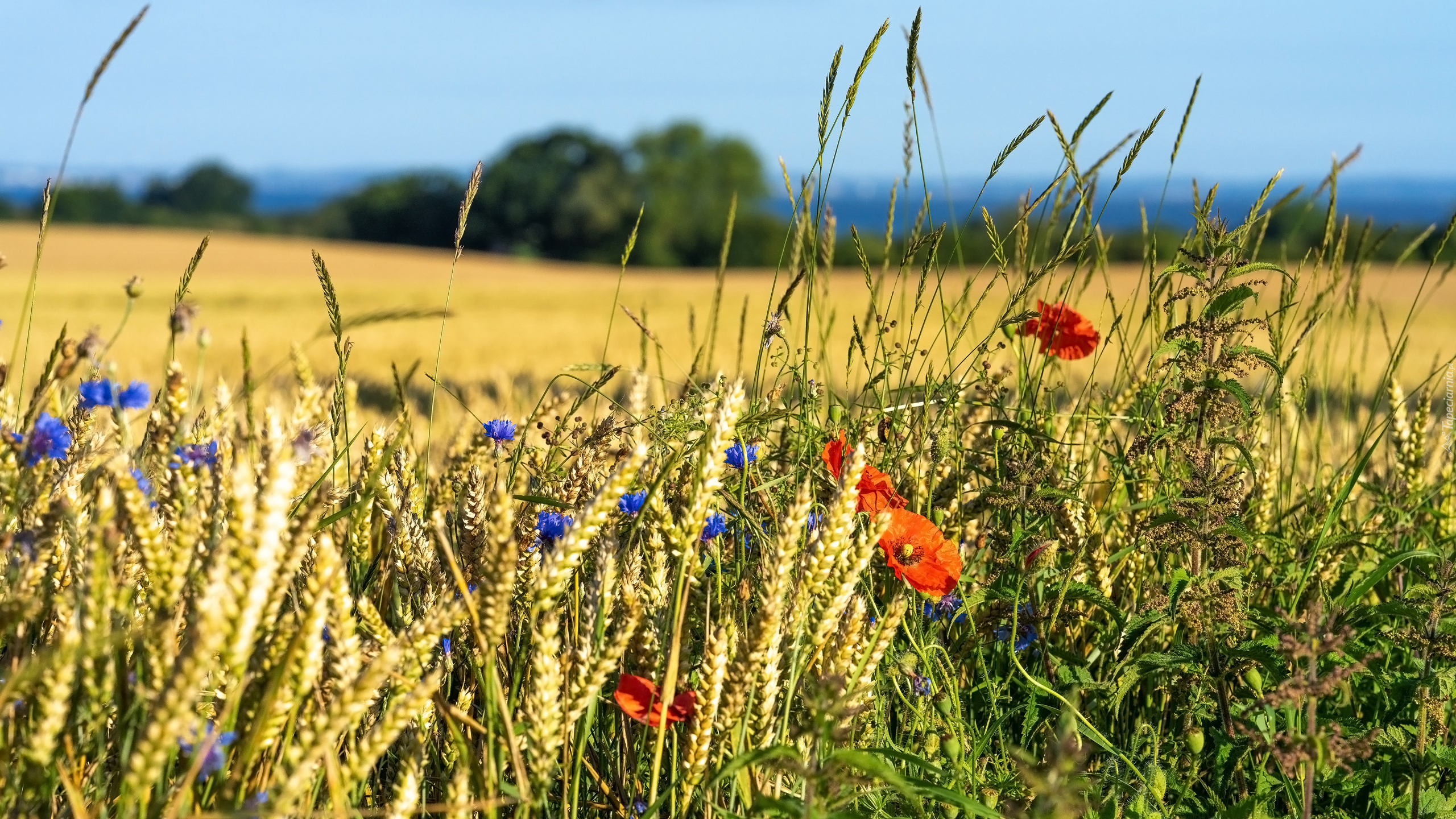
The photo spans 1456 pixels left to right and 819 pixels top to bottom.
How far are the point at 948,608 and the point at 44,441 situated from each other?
1258mm

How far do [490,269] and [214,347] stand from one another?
2312 cm

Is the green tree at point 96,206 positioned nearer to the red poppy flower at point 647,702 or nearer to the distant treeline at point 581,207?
the distant treeline at point 581,207

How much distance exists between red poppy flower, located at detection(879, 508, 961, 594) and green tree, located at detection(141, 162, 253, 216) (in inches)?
3433

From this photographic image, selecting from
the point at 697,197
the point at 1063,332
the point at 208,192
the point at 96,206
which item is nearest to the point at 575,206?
the point at 697,197

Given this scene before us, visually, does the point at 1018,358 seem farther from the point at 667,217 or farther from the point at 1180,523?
the point at 667,217

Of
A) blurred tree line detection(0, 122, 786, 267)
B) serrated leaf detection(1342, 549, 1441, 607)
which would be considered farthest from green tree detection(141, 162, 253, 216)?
serrated leaf detection(1342, 549, 1441, 607)

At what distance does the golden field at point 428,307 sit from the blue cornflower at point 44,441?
8.3 inches

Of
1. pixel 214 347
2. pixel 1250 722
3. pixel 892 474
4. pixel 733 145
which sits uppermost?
pixel 733 145

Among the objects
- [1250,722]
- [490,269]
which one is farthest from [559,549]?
[490,269]

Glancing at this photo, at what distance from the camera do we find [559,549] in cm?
115

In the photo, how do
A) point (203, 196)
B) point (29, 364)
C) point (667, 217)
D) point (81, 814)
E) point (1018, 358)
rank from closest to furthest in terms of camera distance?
point (81, 814), point (1018, 358), point (29, 364), point (667, 217), point (203, 196)

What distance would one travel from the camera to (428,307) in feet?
31.9

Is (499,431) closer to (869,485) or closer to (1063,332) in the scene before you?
(869,485)

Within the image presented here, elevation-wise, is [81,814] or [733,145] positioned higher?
[733,145]
